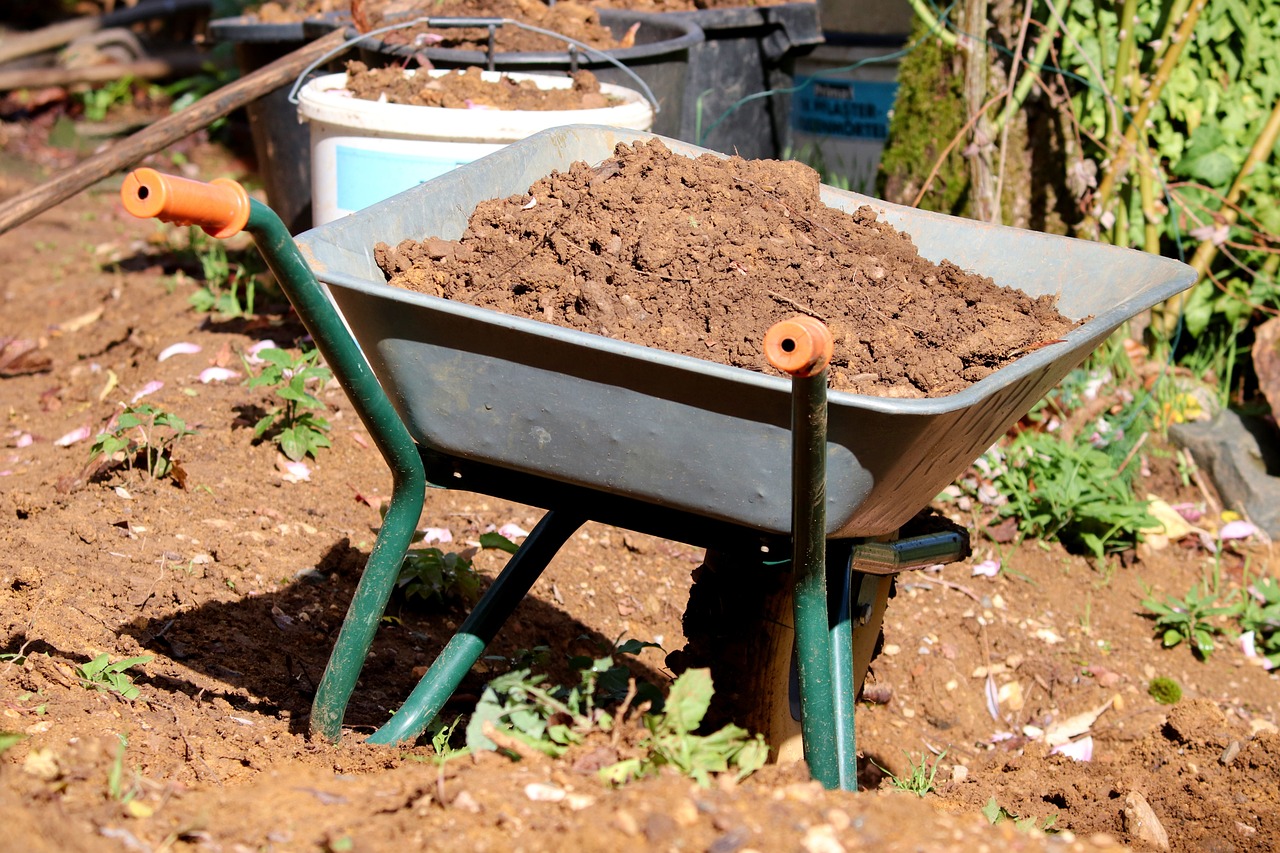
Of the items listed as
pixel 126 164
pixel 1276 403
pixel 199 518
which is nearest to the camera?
pixel 199 518

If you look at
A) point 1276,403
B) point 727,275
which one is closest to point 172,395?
point 727,275

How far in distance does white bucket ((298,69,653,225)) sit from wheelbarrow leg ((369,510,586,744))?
1.38 meters

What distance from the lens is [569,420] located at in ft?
5.30

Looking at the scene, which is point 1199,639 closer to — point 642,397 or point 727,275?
point 727,275

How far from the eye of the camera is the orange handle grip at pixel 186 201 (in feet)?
4.40

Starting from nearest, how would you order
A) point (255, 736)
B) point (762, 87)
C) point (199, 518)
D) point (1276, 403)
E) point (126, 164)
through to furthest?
point (255, 736) < point (199, 518) < point (126, 164) < point (1276, 403) < point (762, 87)

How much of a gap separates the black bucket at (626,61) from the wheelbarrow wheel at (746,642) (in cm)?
206

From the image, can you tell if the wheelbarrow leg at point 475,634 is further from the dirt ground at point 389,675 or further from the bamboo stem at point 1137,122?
the bamboo stem at point 1137,122

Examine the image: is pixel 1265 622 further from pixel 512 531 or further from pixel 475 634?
pixel 475 634

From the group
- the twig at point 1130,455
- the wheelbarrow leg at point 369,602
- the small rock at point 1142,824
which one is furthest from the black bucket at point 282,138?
the small rock at point 1142,824

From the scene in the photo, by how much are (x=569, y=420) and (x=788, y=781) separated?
1.82 feet

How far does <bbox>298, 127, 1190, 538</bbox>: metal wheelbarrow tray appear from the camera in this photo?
4.87ft

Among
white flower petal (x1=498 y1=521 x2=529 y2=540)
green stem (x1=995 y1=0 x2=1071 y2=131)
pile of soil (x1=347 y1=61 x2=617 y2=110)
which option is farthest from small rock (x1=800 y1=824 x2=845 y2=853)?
green stem (x1=995 y1=0 x2=1071 y2=131)

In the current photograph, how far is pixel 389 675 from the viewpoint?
2.43m
